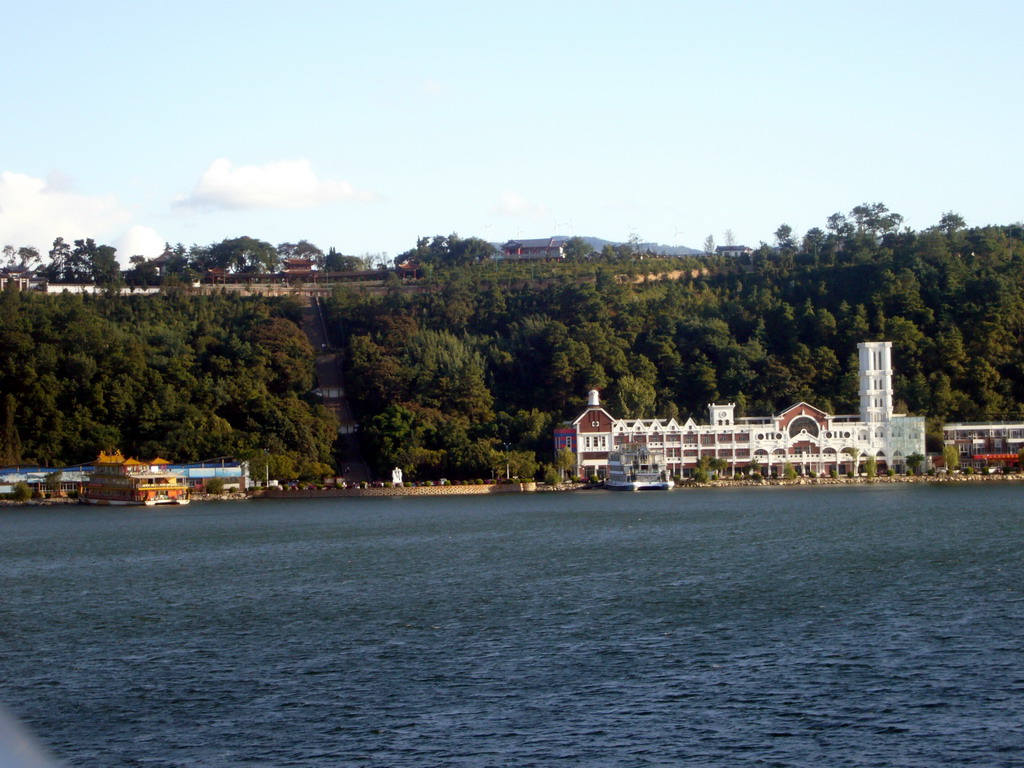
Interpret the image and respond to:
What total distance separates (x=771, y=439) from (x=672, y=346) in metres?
10.9

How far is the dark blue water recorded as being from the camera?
12.8 m

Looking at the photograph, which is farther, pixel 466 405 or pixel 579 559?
pixel 466 405

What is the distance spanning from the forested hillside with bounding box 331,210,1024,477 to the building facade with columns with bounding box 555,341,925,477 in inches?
85.5

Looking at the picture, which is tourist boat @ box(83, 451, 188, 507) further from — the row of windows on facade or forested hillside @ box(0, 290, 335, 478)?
Answer: the row of windows on facade

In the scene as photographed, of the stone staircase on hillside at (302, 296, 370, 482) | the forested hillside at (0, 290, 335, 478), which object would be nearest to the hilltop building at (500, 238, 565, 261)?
the stone staircase on hillside at (302, 296, 370, 482)

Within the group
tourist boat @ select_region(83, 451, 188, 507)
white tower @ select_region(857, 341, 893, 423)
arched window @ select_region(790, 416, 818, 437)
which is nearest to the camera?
tourist boat @ select_region(83, 451, 188, 507)

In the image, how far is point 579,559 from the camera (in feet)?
93.7

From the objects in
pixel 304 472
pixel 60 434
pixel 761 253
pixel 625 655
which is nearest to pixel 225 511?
pixel 304 472

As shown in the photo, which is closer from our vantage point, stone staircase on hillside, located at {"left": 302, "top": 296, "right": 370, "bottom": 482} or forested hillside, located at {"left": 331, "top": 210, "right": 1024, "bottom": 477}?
stone staircase on hillside, located at {"left": 302, "top": 296, "right": 370, "bottom": 482}

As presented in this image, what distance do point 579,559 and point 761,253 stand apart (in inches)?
2383

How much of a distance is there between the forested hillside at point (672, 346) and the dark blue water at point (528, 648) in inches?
1107

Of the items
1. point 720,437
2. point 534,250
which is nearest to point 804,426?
point 720,437

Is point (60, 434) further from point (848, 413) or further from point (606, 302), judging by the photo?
point (848, 413)

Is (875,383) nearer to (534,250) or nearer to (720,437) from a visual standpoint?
(720,437)
